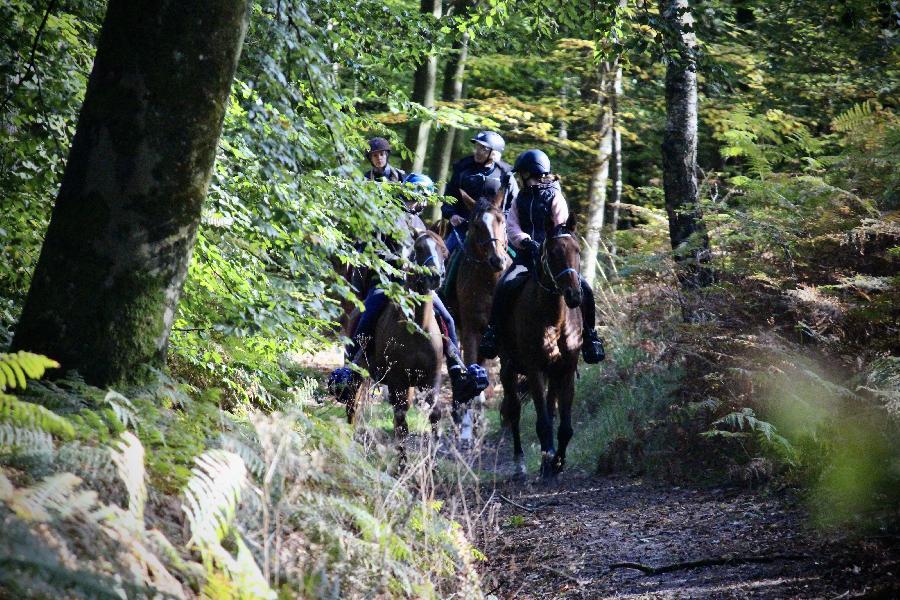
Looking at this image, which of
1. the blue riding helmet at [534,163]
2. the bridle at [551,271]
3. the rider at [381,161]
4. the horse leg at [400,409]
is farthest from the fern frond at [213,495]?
the rider at [381,161]

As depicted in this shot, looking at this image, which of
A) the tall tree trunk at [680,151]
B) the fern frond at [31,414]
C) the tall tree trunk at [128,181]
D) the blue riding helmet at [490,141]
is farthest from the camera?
the blue riding helmet at [490,141]

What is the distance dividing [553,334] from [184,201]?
6.38 metres

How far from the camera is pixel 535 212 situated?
11523mm

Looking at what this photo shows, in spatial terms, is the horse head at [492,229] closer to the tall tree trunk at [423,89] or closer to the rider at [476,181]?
the rider at [476,181]

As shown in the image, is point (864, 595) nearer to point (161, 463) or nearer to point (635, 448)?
point (161, 463)

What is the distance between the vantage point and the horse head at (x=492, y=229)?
12.1 m

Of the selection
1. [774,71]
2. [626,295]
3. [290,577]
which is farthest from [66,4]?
[774,71]

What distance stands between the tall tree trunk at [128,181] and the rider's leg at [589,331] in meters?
6.75

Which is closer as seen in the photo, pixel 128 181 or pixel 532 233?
pixel 128 181

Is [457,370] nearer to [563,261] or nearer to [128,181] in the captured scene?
[563,261]

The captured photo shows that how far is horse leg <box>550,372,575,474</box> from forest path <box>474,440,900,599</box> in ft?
1.59

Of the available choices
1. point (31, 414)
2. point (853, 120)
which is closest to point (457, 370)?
point (853, 120)

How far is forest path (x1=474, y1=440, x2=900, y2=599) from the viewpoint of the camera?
232 inches

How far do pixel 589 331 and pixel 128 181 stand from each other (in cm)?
713
